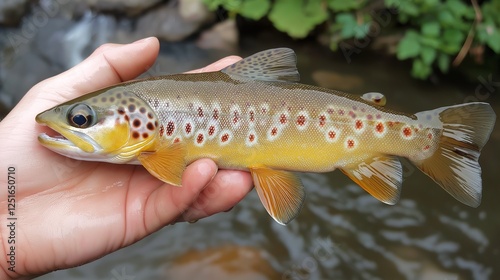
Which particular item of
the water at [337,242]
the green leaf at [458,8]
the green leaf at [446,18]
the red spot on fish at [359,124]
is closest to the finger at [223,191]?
the red spot on fish at [359,124]

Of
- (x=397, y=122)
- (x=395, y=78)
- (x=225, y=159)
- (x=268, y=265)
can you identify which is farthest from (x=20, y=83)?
(x=397, y=122)

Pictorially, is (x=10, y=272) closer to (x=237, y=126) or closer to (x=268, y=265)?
(x=237, y=126)

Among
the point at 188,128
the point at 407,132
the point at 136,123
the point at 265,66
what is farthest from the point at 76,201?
the point at 407,132

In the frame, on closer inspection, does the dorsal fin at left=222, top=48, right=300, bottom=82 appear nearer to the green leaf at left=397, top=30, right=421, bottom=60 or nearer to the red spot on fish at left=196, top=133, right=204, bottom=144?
the red spot on fish at left=196, top=133, right=204, bottom=144

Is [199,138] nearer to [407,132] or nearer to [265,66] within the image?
[265,66]

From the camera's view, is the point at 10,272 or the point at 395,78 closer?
the point at 10,272

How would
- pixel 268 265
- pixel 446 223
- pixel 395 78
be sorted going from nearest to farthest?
pixel 268 265 < pixel 446 223 < pixel 395 78

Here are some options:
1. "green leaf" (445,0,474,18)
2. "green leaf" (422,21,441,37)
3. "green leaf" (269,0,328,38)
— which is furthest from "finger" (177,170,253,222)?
"green leaf" (269,0,328,38)
